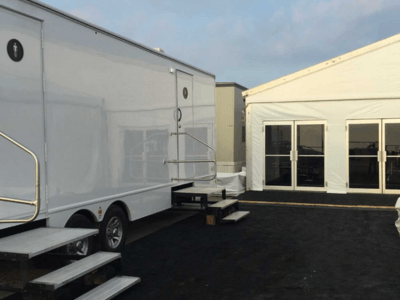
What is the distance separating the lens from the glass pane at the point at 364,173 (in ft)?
39.4

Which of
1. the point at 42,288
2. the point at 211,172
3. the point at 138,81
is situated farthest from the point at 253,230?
the point at 42,288

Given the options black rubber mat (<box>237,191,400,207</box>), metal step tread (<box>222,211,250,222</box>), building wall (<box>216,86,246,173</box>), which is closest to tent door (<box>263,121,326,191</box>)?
black rubber mat (<box>237,191,400,207</box>)

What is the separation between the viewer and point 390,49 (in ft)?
38.9

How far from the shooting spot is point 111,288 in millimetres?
4355

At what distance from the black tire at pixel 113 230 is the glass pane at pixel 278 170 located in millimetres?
7451

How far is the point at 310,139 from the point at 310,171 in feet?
3.02

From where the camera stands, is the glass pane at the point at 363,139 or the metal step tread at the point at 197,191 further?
the glass pane at the point at 363,139

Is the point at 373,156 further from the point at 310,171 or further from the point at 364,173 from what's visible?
the point at 310,171

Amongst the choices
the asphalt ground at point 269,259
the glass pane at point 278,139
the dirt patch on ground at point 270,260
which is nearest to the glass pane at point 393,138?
the glass pane at point 278,139

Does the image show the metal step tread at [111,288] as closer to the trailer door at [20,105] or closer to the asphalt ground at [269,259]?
the asphalt ground at [269,259]

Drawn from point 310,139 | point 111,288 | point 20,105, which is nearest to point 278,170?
point 310,139

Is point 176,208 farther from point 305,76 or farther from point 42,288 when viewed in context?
point 305,76

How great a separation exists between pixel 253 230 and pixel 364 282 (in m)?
2.88

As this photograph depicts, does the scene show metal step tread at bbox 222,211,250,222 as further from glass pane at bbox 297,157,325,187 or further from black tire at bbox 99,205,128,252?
glass pane at bbox 297,157,325,187
